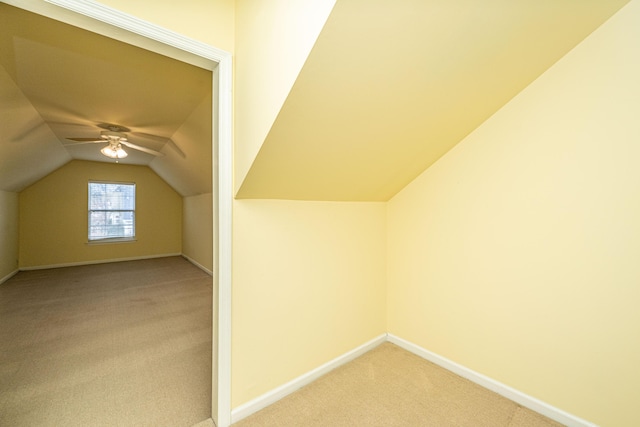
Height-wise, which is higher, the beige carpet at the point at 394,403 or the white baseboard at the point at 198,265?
the white baseboard at the point at 198,265

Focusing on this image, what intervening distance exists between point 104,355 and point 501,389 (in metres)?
3.00

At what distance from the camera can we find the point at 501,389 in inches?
65.4

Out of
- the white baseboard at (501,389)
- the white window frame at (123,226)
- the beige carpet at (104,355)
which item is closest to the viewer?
the white baseboard at (501,389)

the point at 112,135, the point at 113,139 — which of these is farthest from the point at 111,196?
the point at 113,139

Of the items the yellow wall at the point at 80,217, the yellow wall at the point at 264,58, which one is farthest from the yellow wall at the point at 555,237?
the yellow wall at the point at 80,217

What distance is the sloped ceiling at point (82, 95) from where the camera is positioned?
154 cm

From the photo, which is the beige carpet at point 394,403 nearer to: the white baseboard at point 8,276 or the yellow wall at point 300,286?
the yellow wall at point 300,286

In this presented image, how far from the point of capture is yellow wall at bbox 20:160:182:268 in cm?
496

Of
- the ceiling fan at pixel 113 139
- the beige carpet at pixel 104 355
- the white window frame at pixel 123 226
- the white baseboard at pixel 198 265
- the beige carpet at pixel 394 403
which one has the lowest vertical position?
the beige carpet at pixel 394 403

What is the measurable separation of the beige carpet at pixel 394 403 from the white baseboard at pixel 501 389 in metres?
0.04

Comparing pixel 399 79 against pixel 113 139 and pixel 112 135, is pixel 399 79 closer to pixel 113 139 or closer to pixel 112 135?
pixel 113 139

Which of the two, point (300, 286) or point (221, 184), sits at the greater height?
point (221, 184)

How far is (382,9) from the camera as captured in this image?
0.88 meters

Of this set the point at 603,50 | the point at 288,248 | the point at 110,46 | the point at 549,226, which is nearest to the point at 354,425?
the point at 288,248
